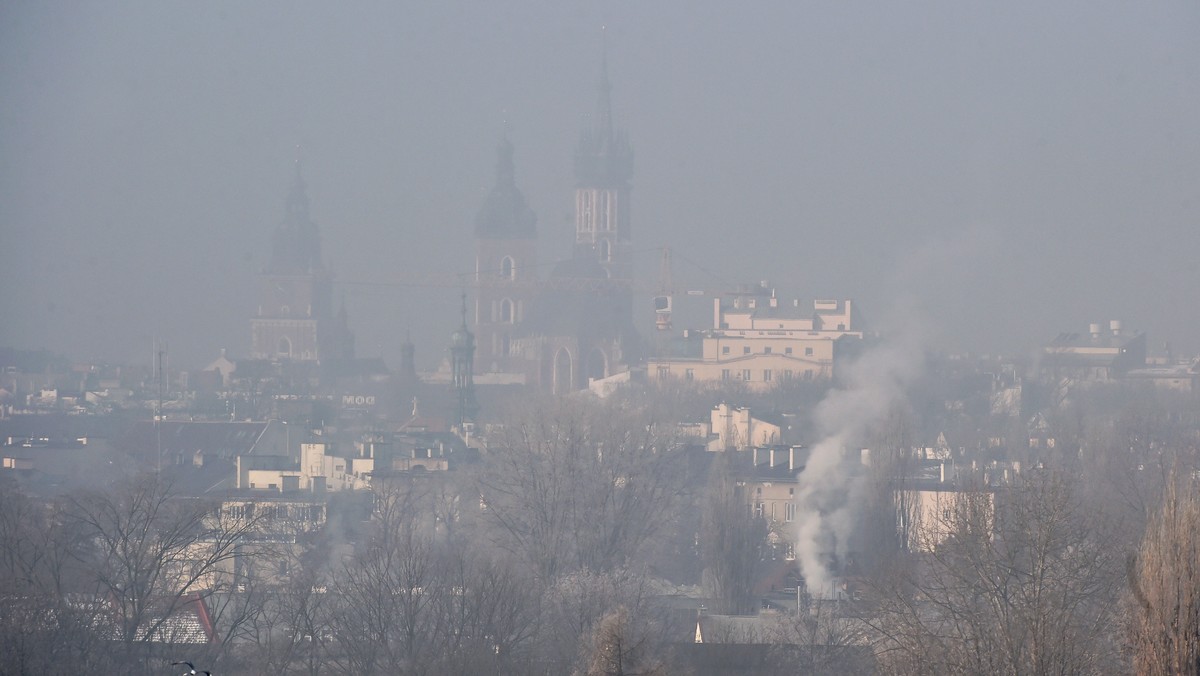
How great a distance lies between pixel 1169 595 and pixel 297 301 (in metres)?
91.0

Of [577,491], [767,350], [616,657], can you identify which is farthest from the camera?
[767,350]

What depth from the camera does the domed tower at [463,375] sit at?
5431cm

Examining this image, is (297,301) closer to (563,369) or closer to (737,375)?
(563,369)

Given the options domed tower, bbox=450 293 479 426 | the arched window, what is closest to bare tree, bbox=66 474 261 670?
domed tower, bbox=450 293 479 426

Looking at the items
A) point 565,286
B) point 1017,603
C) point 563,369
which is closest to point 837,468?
point 1017,603

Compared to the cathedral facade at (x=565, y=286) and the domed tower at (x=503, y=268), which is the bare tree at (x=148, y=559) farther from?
the domed tower at (x=503, y=268)

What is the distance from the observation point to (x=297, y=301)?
324 ft

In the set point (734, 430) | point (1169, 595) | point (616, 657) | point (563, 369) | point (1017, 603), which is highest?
point (563, 369)

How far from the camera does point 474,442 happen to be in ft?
149

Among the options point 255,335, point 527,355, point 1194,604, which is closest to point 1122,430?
point 1194,604

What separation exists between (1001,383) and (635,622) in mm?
38071

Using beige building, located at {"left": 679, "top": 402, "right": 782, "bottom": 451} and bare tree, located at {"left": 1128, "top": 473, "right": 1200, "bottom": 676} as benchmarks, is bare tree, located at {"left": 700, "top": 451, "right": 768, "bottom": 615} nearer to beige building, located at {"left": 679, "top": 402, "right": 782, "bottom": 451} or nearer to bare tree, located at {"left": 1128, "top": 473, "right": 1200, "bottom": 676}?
beige building, located at {"left": 679, "top": 402, "right": 782, "bottom": 451}

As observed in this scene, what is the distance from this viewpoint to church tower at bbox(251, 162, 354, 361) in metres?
94.6

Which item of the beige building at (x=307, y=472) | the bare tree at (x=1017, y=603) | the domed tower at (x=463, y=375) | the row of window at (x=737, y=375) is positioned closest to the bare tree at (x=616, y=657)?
the bare tree at (x=1017, y=603)
